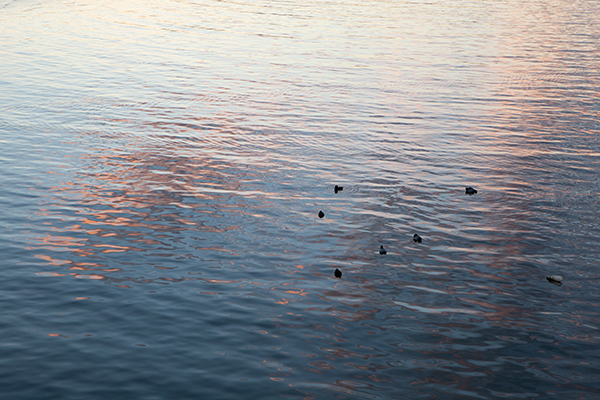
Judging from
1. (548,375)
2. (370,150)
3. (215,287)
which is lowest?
(548,375)

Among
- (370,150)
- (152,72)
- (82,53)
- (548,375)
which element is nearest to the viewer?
(548,375)

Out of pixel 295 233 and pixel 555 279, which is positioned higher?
pixel 295 233

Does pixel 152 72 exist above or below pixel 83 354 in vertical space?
above

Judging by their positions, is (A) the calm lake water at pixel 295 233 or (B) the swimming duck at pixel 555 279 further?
(B) the swimming duck at pixel 555 279

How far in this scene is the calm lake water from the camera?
488 inches

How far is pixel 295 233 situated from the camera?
18.6 meters

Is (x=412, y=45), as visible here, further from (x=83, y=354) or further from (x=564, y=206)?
(x=83, y=354)

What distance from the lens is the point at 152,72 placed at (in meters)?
42.3

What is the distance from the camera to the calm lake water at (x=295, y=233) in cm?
1240

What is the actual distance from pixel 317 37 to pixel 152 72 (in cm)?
2102

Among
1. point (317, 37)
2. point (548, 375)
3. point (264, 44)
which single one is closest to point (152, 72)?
point (264, 44)

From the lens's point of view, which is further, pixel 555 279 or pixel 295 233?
pixel 295 233

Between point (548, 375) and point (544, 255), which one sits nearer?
point (548, 375)

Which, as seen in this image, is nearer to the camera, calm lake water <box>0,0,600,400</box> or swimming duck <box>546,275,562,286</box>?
calm lake water <box>0,0,600,400</box>
